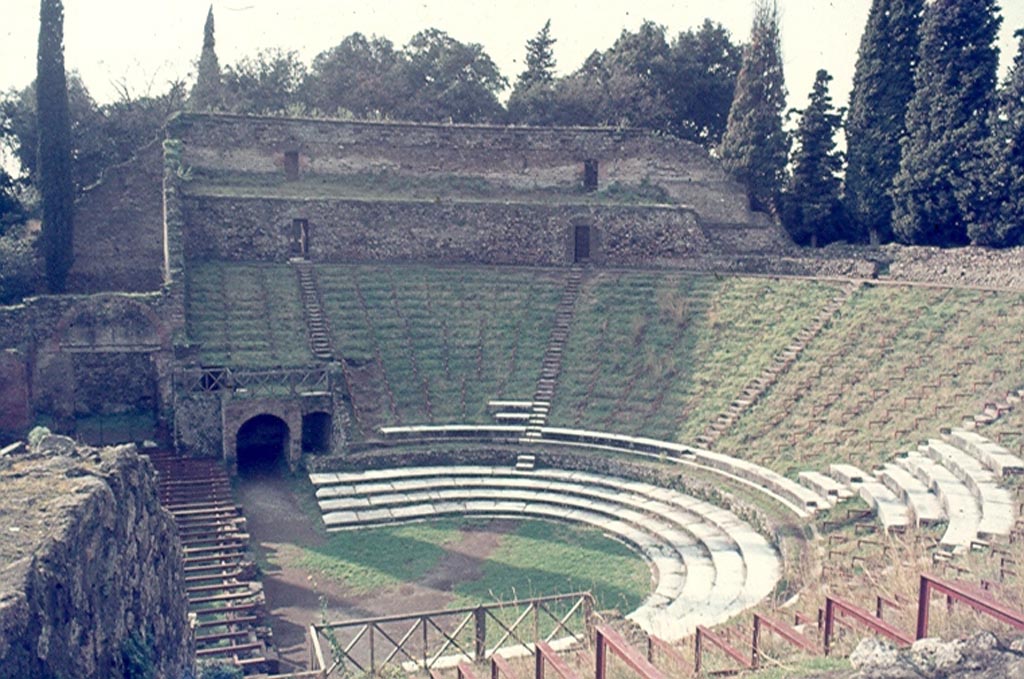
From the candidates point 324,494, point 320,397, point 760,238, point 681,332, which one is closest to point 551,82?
point 760,238

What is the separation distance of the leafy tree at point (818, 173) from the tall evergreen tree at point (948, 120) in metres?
3.61

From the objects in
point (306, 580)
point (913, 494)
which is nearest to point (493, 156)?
point (306, 580)

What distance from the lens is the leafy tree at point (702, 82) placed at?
41375 millimetres

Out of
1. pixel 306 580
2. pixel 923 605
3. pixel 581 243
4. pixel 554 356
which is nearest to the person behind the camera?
pixel 923 605

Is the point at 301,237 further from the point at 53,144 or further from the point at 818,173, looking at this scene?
the point at 818,173

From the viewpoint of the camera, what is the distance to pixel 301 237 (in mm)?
28922

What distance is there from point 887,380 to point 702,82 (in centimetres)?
2528

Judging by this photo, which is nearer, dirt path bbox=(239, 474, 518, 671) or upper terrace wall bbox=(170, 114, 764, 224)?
dirt path bbox=(239, 474, 518, 671)

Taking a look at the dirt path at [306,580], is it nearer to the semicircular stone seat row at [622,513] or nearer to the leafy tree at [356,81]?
the semicircular stone seat row at [622,513]

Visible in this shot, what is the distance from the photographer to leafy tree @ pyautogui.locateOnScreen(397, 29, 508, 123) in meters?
41.6

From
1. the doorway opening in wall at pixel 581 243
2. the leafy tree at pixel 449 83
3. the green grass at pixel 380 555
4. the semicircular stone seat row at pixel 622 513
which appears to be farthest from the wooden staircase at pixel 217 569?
the leafy tree at pixel 449 83

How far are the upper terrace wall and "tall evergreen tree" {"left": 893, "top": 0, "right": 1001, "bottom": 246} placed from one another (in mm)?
6042

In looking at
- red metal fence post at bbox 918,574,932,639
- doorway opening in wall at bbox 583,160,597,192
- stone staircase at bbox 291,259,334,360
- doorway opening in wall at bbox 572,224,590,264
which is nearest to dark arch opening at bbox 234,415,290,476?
stone staircase at bbox 291,259,334,360

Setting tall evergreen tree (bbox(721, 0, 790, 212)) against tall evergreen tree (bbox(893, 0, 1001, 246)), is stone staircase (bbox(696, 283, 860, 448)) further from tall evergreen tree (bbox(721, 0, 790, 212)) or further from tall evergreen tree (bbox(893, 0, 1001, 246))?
tall evergreen tree (bbox(721, 0, 790, 212))
